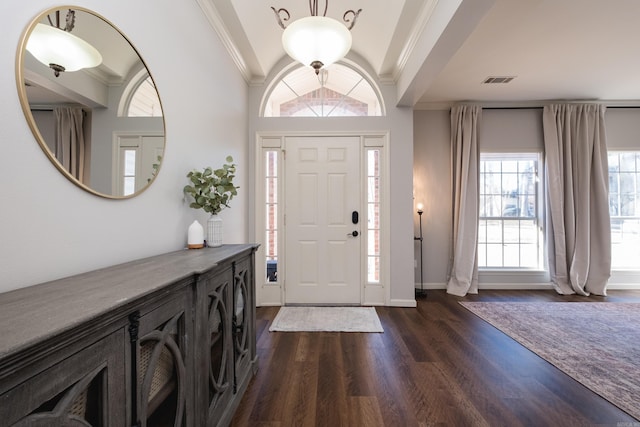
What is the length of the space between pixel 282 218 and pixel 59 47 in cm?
271

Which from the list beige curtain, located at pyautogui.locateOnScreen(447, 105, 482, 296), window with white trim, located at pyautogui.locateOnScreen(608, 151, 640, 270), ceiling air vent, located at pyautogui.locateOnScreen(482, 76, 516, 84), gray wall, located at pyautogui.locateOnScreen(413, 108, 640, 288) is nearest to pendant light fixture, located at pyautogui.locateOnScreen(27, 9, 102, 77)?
gray wall, located at pyautogui.locateOnScreen(413, 108, 640, 288)

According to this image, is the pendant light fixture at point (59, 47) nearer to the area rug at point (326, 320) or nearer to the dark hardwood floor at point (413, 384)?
the dark hardwood floor at point (413, 384)

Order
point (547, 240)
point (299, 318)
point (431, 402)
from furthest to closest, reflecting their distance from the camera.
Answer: point (547, 240) < point (299, 318) < point (431, 402)

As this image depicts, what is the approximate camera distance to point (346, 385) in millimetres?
1902

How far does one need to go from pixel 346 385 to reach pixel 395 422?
1.36 ft

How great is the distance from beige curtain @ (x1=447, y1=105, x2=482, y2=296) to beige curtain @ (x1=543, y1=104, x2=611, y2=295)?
1.10 m

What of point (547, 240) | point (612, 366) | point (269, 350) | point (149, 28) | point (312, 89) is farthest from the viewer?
point (547, 240)

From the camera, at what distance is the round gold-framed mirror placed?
946 millimetres

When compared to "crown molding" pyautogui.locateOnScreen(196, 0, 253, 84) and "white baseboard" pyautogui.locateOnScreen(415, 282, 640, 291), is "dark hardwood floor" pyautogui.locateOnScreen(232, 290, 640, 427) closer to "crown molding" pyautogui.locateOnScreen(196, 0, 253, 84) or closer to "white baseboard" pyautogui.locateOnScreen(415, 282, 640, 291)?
"white baseboard" pyautogui.locateOnScreen(415, 282, 640, 291)

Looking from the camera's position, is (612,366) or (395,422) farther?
(612,366)

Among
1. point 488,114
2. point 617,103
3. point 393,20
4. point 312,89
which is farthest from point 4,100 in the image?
point 617,103

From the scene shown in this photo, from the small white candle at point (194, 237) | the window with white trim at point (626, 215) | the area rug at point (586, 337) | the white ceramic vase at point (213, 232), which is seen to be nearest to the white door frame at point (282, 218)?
the area rug at point (586, 337)

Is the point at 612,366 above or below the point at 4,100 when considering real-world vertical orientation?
below

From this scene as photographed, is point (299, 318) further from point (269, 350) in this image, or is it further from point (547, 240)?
point (547, 240)
